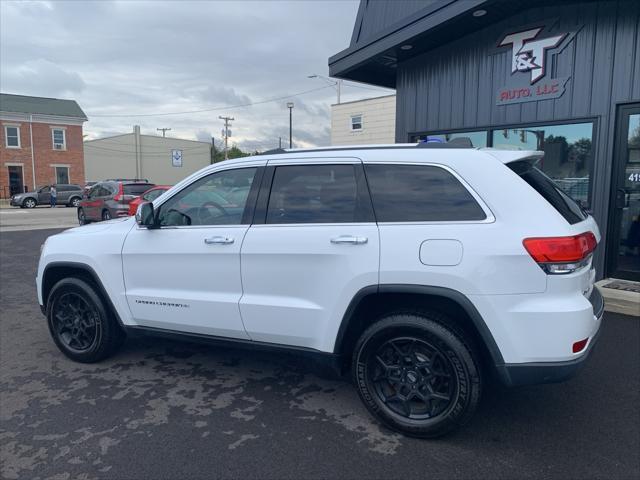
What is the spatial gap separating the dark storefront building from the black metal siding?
1cm

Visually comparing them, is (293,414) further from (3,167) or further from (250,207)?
(3,167)

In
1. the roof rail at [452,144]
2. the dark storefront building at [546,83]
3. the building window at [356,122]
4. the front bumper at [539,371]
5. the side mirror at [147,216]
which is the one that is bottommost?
the front bumper at [539,371]

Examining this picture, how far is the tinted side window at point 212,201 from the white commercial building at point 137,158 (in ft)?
187

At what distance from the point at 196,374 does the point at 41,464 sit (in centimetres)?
147

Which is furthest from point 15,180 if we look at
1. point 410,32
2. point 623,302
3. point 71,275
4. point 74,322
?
point 623,302

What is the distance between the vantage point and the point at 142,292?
412 cm

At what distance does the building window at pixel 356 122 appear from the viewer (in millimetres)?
26220

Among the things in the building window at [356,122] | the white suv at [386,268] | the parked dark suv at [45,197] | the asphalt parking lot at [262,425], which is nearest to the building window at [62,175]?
the parked dark suv at [45,197]

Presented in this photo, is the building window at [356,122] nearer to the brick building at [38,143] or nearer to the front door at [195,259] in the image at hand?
the front door at [195,259]

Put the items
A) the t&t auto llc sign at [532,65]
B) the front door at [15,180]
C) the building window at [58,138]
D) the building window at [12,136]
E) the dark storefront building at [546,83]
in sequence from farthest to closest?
1. the building window at [58,138]
2. the front door at [15,180]
3. the building window at [12,136]
4. the t&t auto llc sign at [532,65]
5. the dark storefront building at [546,83]

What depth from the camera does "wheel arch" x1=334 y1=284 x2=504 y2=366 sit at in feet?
Answer: 9.76

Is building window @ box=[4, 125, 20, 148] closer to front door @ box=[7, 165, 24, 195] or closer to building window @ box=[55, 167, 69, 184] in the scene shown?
front door @ box=[7, 165, 24, 195]

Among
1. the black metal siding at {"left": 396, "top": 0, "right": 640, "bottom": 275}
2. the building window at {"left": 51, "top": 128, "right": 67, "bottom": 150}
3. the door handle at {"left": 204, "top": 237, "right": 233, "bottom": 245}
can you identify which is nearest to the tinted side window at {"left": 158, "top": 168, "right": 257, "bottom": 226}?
the door handle at {"left": 204, "top": 237, "right": 233, "bottom": 245}

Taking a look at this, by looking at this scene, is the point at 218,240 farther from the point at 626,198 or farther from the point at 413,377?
the point at 626,198
